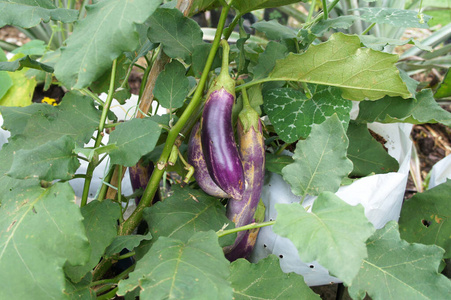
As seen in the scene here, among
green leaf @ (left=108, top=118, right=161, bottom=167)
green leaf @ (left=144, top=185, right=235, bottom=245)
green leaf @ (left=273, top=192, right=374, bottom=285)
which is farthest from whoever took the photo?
green leaf @ (left=144, top=185, right=235, bottom=245)

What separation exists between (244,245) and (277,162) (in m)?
0.16

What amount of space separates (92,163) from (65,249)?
0.16 metres

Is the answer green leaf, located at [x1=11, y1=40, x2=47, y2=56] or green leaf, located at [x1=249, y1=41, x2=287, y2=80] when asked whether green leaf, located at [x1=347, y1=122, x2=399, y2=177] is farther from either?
green leaf, located at [x1=11, y1=40, x2=47, y2=56]

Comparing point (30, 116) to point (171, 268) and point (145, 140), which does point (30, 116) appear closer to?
point (145, 140)

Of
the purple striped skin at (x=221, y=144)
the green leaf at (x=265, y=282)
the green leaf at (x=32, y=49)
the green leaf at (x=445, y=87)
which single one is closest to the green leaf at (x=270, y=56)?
the purple striped skin at (x=221, y=144)

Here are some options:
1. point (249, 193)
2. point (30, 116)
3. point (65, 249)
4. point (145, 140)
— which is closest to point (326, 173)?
point (249, 193)

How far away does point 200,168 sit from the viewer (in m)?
0.70

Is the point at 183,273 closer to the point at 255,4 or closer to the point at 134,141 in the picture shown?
the point at 134,141

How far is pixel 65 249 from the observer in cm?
Answer: 50

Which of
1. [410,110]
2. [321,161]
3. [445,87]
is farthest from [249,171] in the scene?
[445,87]

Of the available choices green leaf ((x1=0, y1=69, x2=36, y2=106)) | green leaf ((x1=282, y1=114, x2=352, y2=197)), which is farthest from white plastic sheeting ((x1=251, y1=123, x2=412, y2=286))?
green leaf ((x1=0, y1=69, x2=36, y2=106))

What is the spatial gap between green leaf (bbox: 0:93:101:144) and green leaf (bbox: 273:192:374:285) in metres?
0.35

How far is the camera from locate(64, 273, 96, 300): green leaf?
63cm

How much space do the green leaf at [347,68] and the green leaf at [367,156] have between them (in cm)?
16
